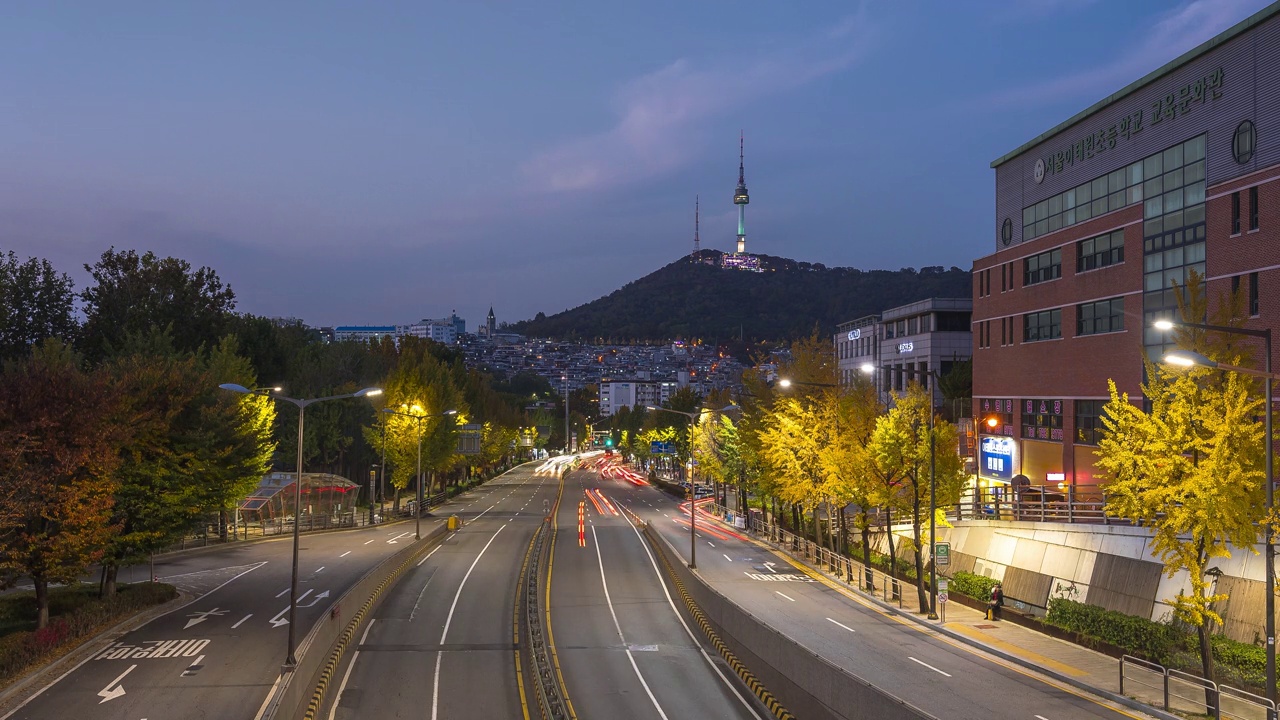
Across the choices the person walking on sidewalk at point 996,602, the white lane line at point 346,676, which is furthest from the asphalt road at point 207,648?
the person walking on sidewalk at point 996,602

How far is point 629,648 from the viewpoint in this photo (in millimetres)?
35312

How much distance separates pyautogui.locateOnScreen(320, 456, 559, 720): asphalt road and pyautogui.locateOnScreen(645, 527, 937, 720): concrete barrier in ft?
26.3

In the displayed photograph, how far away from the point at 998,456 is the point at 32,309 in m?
76.2

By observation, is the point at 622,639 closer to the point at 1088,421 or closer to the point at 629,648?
the point at 629,648

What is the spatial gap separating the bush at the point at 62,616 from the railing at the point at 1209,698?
104ft

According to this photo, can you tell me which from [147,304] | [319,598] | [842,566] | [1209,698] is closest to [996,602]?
[842,566]

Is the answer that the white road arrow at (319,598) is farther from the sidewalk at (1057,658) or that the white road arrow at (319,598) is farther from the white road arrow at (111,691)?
the sidewalk at (1057,658)

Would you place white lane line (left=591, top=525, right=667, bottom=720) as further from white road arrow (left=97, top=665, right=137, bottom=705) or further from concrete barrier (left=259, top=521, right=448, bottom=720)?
white road arrow (left=97, top=665, right=137, bottom=705)

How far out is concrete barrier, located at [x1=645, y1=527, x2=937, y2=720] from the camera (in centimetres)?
2172

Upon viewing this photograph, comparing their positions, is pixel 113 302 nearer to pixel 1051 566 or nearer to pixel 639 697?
pixel 639 697

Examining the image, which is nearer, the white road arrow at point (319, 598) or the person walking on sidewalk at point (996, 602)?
the person walking on sidewalk at point (996, 602)

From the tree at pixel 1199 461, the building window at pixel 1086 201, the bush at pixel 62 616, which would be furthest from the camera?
the building window at pixel 1086 201

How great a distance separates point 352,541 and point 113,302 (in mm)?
34645

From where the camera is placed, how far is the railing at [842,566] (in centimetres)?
4312
